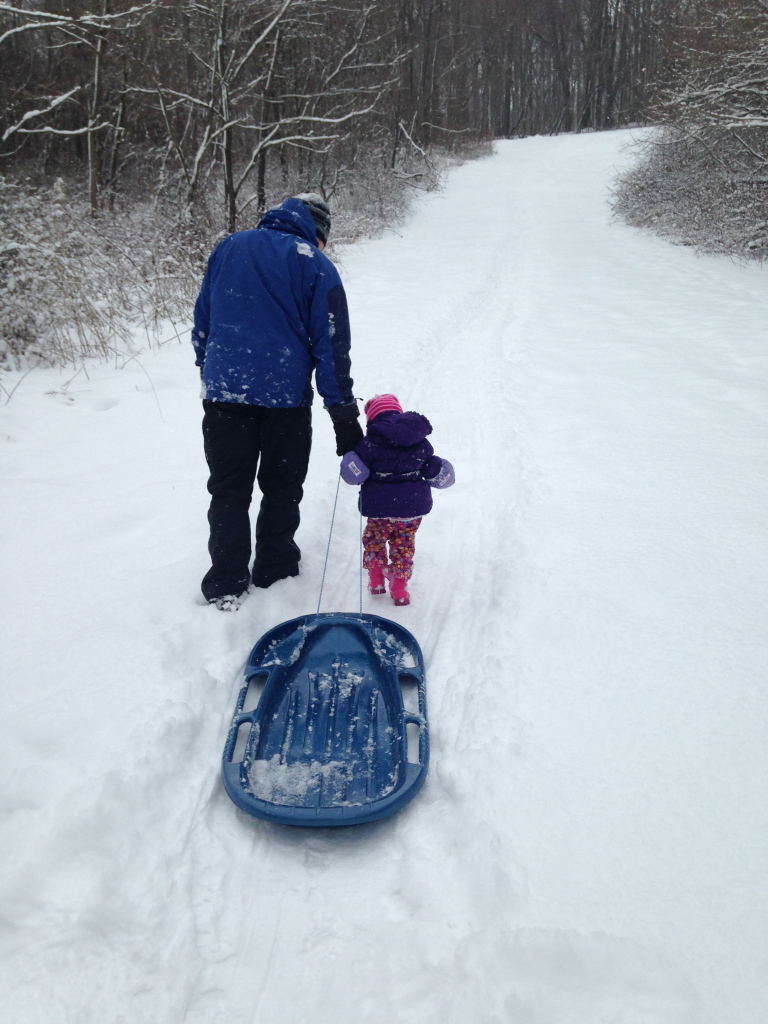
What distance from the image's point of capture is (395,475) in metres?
2.71

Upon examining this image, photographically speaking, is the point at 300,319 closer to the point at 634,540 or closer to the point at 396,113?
the point at 634,540

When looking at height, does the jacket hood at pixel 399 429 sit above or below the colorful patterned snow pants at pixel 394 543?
above

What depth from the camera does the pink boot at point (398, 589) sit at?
9.56 feet

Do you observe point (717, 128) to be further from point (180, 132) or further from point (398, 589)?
point (180, 132)

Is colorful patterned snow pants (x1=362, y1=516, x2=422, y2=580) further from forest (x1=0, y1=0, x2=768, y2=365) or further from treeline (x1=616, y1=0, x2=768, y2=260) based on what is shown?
treeline (x1=616, y1=0, x2=768, y2=260)

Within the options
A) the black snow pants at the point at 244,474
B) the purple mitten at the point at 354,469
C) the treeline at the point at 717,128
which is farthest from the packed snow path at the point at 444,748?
the treeline at the point at 717,128

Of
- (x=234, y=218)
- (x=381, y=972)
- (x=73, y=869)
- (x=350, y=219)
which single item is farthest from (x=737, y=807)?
(x=350, y=219)

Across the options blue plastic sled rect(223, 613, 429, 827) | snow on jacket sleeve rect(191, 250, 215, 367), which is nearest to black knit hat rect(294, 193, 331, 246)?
snow on jacket sleeve rect(191, 250, 215, 367)

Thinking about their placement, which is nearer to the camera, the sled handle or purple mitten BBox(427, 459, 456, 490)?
the sled handle

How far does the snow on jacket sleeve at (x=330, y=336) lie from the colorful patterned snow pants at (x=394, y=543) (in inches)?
24.9

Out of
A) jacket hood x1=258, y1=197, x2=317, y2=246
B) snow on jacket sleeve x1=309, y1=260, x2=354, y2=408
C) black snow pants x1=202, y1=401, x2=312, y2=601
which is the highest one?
jacket hood x1=258, y1=197, x2=317, y2=246

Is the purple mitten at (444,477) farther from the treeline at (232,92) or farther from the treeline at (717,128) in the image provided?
the treeline at (717,128)

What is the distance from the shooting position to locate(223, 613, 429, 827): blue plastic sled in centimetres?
191

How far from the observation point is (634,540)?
3.24m
